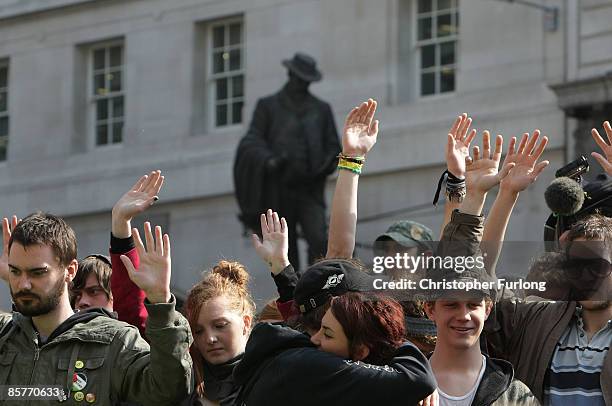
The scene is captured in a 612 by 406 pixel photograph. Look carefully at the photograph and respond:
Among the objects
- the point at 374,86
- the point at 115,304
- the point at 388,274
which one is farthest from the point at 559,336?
the point at 374,86

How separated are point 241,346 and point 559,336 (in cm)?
135

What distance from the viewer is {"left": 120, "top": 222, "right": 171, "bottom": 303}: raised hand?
270 inches

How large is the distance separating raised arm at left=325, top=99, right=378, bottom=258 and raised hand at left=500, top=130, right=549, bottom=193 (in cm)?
70

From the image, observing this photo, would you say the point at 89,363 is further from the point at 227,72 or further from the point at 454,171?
the point at 227,72

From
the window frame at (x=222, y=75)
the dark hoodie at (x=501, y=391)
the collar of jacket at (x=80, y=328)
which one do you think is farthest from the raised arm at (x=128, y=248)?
the window frame at (x=222, y=75)

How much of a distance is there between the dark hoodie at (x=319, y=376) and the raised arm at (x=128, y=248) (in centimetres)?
137

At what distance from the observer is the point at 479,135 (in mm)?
21641

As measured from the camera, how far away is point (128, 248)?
760cm

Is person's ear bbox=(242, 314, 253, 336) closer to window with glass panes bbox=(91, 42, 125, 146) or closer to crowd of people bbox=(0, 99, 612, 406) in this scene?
crowd of people bbox=(0, 99, 612, 406)

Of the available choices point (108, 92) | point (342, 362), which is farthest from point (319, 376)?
point (108, 92)

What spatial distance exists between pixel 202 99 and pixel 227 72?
0.59 m

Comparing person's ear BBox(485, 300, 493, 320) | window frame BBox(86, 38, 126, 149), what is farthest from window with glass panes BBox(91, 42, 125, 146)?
person's ear BBox(485, 300, 493, 320)

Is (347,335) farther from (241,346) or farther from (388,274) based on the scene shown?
(241,346)

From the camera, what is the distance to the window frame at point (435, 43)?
76.5ft
